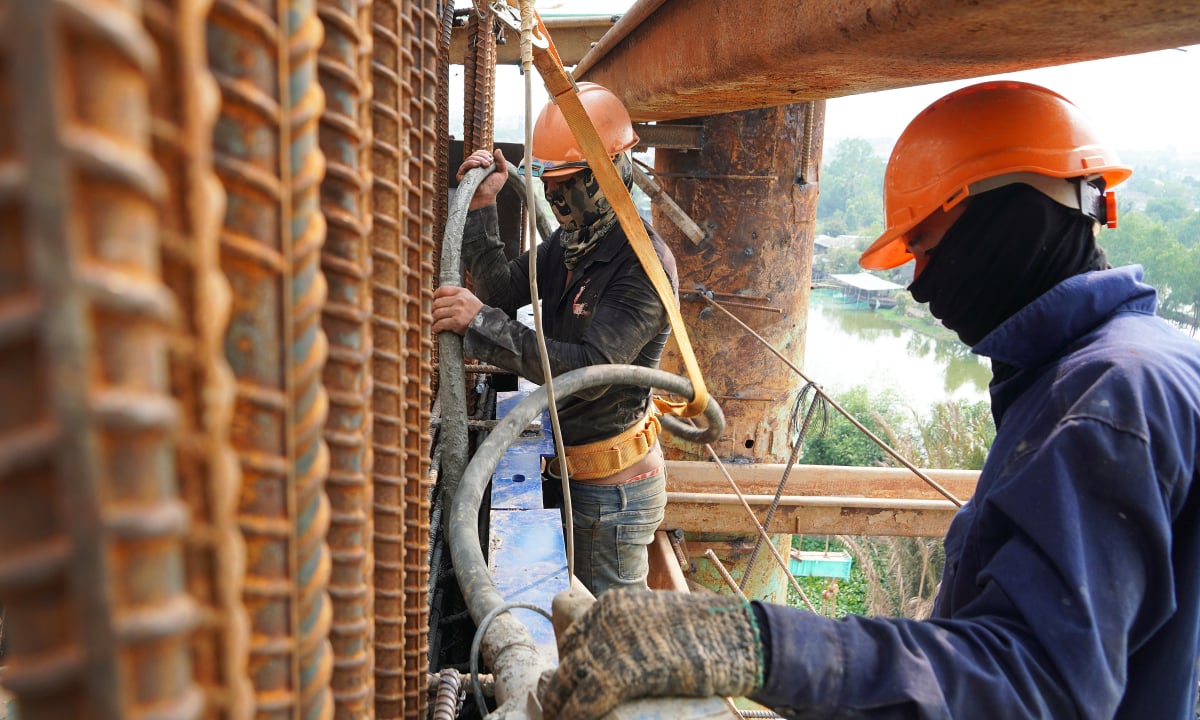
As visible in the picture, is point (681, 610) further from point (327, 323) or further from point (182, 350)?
point (182, 350)

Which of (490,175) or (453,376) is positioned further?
(490,175)

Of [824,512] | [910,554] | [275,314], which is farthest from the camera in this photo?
[910,554]

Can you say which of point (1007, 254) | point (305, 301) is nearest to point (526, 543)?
point (1007, 254)

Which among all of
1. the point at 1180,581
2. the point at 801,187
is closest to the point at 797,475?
the point at 801,187

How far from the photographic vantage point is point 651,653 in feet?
4.36

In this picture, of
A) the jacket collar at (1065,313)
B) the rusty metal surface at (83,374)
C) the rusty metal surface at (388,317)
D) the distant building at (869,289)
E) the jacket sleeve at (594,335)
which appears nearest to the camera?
the rusty metal surface at (83,374)

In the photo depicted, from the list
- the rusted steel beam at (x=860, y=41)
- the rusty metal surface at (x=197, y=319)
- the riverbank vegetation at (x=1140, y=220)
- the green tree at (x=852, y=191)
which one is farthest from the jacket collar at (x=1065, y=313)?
the green tree at (x=852, y=191)

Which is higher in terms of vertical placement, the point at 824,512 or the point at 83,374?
the point at 83,374

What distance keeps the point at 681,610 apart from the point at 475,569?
534 mm

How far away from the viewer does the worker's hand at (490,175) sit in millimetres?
3334

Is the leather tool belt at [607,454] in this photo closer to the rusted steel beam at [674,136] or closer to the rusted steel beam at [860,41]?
the rusted steel beam at [860,41]

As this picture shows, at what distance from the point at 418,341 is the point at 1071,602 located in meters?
1.22

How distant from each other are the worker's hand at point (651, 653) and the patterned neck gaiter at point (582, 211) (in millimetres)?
2374

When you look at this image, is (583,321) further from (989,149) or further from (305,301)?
(305,301)
